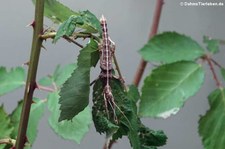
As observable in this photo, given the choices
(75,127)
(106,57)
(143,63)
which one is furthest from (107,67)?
(143,63)

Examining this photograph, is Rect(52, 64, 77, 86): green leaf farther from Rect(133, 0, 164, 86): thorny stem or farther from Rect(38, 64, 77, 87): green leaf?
Rect(133, 0, 164, 86): thorny stem

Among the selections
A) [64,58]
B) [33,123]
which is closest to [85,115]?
[33,123]

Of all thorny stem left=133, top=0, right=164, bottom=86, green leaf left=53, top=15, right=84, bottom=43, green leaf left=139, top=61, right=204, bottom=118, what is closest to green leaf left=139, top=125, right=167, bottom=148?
green leaf left=53, top=15, right=84, bottom=43

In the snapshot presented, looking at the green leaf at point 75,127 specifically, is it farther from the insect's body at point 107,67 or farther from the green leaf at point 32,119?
the insect's body at point 107,67

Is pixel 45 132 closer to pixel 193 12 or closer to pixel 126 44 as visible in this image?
pixel 126 44

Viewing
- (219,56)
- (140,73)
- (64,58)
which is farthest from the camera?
(219,56)

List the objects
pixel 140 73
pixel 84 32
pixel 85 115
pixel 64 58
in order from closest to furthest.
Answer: pixel 84 32
pixel 85 115
pixel 140 73
pixel 64 58

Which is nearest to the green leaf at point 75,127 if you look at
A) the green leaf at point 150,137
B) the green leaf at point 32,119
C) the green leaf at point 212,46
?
the green leaf at point 32,119
